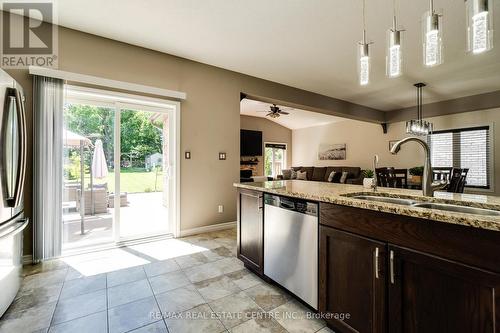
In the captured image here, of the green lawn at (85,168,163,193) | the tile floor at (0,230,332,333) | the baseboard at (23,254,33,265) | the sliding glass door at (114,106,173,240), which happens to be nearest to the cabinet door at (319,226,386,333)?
the tile floor at (0,230,332,333)

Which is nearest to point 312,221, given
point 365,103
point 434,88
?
point 434,88

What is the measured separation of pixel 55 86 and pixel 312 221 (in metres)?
3.22

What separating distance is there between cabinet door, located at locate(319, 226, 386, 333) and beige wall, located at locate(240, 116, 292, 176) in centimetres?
716

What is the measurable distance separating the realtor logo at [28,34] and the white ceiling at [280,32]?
181 millimetres

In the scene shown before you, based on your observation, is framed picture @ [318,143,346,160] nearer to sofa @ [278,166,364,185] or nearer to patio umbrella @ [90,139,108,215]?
sofa @ [278,166,364,185]

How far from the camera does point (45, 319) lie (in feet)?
5.49

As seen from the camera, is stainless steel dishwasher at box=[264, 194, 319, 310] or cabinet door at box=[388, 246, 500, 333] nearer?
cabinet door at box=[388, 246, 500, 333]

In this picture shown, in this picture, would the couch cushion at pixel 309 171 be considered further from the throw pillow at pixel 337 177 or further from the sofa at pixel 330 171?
the throw pillow at pixel 337 177

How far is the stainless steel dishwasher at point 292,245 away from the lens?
5.47ft

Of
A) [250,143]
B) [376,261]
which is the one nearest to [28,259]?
[376,261]

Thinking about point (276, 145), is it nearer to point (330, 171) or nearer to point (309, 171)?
point (309, 171)

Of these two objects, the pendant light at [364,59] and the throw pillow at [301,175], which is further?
the throw pillow at [301,175]

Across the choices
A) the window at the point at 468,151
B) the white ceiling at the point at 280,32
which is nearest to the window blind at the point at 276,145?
the white ceiling at the point at 280,32

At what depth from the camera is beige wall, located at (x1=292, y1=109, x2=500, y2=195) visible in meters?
5.22
